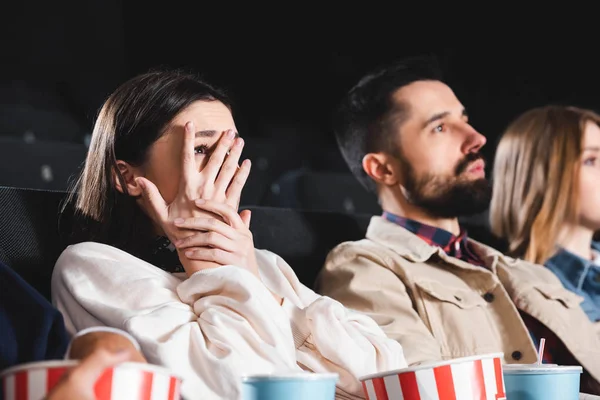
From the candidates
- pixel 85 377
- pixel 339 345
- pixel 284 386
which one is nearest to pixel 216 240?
pixel 339 345

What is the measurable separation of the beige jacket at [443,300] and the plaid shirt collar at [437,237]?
0.20 ft

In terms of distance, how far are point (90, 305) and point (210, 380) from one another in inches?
7.6

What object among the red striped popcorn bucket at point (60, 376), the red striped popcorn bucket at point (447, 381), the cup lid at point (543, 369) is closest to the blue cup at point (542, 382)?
the cup lid at point (543, 369)

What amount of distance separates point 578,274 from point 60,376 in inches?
59.6

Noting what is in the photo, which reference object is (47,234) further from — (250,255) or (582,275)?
(582,275)

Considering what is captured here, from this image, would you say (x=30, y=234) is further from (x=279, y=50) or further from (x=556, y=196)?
(x=279, y=50)

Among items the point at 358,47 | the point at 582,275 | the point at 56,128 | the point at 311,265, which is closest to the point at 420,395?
the point at 311,265

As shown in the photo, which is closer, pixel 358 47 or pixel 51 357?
pixel 51 357

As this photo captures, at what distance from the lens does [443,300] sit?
1530mm

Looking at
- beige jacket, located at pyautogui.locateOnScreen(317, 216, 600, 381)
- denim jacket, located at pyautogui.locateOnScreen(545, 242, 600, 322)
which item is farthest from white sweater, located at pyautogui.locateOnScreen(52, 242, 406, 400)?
denim jacket, located at pyautogui.locateOnScreen(545, 242, 600, 322)

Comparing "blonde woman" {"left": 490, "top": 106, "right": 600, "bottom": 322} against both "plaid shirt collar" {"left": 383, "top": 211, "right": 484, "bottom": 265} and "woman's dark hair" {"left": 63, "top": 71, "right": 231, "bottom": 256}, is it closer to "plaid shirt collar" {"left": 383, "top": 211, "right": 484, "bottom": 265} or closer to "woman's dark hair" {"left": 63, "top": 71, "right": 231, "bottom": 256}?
"plaid shirt collar" {"left": 383, "top": 211, "right": 484, "bottom": 265}

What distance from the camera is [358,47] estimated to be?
11.2 ft

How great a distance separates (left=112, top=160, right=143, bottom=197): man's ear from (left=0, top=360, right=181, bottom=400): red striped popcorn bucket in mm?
605

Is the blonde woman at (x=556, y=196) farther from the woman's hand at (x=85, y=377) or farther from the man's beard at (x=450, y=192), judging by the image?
the woman's hand at (x=85, y=377)
